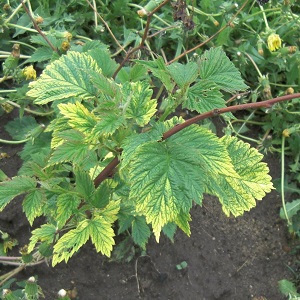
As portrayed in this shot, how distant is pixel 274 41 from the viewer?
Result: 6.42 feet

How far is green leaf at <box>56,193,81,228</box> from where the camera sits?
44.4 inches

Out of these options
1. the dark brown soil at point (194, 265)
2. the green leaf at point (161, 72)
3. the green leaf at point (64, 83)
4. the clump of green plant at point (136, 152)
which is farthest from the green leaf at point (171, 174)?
the dark brown soil at point (194, 265)

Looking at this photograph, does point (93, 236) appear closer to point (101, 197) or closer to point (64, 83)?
point (101, 197)

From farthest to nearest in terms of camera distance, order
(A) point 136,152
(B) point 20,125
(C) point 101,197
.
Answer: (B) point 20,125 < (C) point 101,197 < (A) point 136,152

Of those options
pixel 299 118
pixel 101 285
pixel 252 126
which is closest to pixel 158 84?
pixel 252 126

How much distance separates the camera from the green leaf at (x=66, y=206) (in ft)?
3.70

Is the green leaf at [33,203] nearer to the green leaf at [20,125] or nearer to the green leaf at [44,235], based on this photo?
the green leaf at [44,235]

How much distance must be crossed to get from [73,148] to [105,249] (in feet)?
0.91

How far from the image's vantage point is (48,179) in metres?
1.26

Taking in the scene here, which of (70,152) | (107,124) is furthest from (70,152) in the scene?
(107,124)

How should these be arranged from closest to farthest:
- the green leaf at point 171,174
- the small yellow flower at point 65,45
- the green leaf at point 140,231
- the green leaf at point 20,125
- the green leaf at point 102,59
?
the green leaf at point 171,174
the green leaf at point 102,59
the green leaf at point 140,231
the small yellow flower at point 65,45
the green leaf at point 20,125

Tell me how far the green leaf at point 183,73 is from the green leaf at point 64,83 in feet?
0.64

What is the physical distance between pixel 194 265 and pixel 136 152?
0.91 meters

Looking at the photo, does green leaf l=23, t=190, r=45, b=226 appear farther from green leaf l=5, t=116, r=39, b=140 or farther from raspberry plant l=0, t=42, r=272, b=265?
green leaf l=5, t=116, r=39, b=140
